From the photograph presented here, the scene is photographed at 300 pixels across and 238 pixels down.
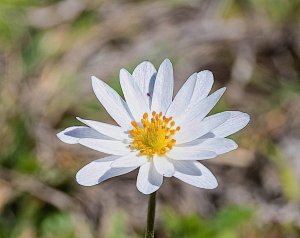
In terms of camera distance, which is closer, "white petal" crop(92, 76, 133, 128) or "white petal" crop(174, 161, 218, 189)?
"white petal" crop(174, 161, 218, 189)

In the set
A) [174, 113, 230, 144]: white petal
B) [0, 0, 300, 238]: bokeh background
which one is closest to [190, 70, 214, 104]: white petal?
[174, 113, 230, 144]: white petal

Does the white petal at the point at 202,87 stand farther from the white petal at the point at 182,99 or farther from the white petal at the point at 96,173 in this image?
the white petal at the point at 96,173

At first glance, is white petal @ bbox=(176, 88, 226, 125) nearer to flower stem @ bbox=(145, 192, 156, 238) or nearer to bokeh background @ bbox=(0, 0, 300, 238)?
flower stem @ bbox=(145, 192, 156, 238)

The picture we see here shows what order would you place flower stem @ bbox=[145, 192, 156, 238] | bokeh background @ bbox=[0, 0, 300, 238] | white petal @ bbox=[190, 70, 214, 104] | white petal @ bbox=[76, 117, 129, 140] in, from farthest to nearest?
bokeh background @ bbox=[0, 0, 300, 238] < white petal @ bbox=[190, 70, 214, 104] < white petal @ bbox=[76, 117, 129, 140] < flower stem @ bbox=[145, 192, 156, 238]

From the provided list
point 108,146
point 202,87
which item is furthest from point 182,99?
point 108,146

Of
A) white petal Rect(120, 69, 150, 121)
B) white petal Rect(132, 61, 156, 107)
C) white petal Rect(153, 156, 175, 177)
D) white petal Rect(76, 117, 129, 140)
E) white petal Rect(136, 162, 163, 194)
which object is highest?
white petal Rect(132, 61, 156, 107)

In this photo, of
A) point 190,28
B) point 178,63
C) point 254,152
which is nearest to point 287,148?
point 254,152

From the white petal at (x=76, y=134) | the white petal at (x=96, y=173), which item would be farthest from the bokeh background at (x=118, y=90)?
the white petal at (x=96, y=173)
